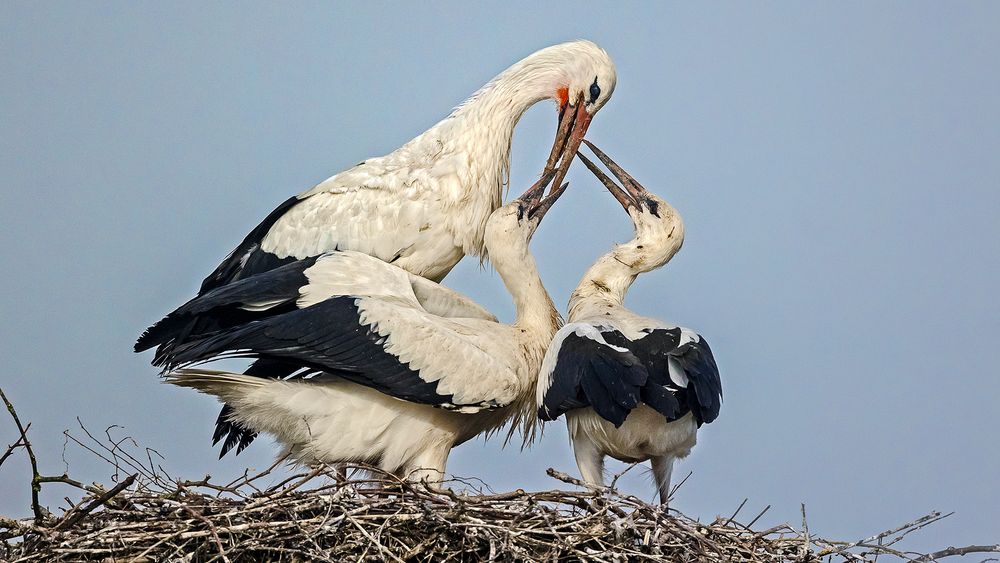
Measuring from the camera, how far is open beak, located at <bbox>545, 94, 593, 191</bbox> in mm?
7789

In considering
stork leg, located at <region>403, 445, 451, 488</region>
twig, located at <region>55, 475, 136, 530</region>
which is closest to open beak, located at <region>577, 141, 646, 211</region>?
stork leg, located at <region>403, 445, 451, 488</region>

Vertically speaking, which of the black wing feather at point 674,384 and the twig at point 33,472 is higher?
the black wing feather at point 674,384

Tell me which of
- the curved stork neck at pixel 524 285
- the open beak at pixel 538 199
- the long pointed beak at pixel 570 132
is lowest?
the curved stork neck at pixel 524 285

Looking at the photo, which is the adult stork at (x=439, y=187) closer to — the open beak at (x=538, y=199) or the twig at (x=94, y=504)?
the open beak at (x=538, y=199)

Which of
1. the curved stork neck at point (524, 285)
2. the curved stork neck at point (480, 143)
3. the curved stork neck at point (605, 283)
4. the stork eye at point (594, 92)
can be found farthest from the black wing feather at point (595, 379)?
the stork eye at point (594, 92)

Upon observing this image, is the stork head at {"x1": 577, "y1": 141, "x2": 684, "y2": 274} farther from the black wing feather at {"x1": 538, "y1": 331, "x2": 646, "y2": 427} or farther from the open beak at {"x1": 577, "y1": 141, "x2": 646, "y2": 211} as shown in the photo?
the black wing feather at {"x1": 538, "y1": 331, "x2": 646, "y2": 427}

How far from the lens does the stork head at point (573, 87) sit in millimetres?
7723

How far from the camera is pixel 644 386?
6.09 metres

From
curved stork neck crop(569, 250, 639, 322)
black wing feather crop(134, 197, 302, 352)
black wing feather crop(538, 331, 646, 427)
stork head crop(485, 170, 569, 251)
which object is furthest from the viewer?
black wing feather crop(134, 197, 302, 352)

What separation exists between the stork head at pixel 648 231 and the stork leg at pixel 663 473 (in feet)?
3.61

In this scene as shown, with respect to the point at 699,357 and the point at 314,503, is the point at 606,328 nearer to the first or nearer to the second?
the point at 699,357

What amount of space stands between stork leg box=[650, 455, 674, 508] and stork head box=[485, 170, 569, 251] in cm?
117

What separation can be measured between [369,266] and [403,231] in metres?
0.45

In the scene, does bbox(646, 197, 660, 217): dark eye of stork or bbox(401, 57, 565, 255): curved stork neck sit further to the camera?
bbox(646, 197, 660, 217): dark eye of stork
